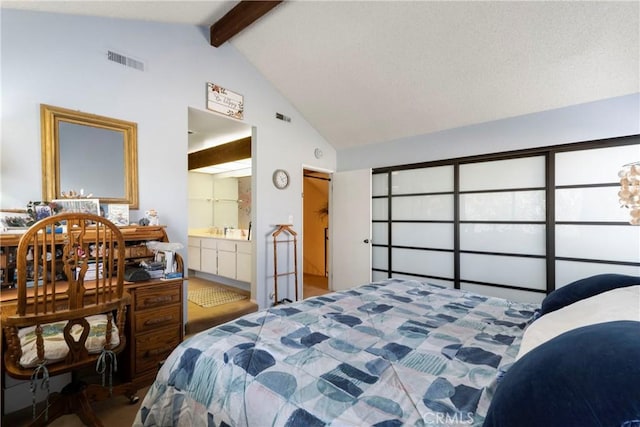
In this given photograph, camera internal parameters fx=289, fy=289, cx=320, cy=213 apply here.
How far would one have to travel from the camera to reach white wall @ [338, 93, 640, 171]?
2.71 meters

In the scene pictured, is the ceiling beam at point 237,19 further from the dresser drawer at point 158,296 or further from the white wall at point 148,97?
the dresser drawer at point 158,296

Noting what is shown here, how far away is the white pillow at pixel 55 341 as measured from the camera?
1387 millimetres

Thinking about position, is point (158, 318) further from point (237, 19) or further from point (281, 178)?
point (237, 19)

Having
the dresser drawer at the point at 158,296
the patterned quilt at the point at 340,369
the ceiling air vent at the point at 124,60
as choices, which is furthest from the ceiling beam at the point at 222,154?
the patterned quilt at the point at 340,369

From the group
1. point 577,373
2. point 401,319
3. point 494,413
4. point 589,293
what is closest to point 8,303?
point 401,319

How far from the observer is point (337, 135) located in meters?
4.42

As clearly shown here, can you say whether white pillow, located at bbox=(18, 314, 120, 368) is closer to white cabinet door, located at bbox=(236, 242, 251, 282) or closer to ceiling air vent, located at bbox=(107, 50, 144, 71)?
ceiling air vent, located at bbox=(107, 50, 144, 71)

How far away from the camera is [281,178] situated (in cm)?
384

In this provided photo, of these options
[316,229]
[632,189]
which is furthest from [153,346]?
[316,229]

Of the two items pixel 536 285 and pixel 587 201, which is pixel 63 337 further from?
pixel 587 201

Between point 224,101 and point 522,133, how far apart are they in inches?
131

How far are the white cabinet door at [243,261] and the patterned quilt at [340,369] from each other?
2398 millimetres

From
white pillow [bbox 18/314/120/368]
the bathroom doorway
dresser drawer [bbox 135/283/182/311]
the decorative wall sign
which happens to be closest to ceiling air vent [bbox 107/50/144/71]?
the decorative wall sign

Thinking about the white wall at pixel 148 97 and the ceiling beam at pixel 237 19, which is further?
the ceiling beam at pixel 237 19
